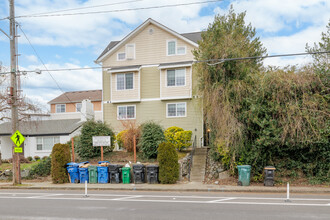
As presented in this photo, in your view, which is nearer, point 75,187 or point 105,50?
point 75,187

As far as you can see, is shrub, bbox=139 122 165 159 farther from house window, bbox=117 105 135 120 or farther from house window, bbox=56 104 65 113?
house window, bbox=56 104 65 113

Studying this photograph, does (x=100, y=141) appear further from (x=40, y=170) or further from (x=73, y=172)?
(x=40, y=170)

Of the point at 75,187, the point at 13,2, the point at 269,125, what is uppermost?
the point at 13,2

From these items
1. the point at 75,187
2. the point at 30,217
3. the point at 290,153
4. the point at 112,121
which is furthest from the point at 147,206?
the point at 112,121

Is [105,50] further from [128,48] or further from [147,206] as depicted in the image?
[147,206]

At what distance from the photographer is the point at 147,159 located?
1756 cm

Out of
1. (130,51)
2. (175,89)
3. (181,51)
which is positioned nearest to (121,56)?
(130,51)

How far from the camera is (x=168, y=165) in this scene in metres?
14.6

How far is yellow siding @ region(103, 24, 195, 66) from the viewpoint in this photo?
2266 centimetres

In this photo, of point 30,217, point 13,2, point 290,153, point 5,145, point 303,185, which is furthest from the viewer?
point 5,145

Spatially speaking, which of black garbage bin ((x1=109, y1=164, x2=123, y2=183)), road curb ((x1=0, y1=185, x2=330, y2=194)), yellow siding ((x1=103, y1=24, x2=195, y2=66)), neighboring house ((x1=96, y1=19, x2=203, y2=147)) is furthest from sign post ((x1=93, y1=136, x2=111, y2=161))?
yellow siding ((x1=103, y1=24, x2=195, y2=66))

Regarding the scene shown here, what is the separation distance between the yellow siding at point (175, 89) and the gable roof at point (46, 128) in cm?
1148

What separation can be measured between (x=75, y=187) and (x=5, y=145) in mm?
20490

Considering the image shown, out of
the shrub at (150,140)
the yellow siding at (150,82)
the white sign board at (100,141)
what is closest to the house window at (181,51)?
the yellow siding at (150,82)
